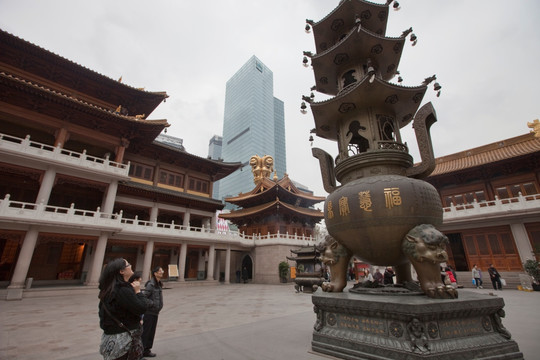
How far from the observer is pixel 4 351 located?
4.09 meters

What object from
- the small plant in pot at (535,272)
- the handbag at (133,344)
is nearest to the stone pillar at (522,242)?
the small plant in pot at (535,272)

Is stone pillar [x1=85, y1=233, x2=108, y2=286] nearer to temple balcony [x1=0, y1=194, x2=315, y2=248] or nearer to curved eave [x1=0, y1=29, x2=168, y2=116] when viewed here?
temple balcony [x1=0, y1=194, x2=315, y2=248]

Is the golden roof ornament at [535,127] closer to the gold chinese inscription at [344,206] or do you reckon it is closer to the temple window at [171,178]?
the gold chinese inscription at [344,206]

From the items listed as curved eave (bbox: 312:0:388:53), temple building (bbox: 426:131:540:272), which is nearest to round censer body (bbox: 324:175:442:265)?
curved eave (bbox: 312:0:388:53)

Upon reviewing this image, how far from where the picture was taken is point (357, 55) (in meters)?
6.08

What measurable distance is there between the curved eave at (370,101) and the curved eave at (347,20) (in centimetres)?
208

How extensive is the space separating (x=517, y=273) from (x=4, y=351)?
2098cm

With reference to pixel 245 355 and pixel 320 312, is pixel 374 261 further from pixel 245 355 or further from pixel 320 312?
pixel 245 355

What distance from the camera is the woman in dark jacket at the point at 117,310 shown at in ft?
7.69

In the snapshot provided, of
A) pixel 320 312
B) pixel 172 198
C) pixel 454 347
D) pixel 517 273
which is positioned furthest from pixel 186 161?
pixel 517 273

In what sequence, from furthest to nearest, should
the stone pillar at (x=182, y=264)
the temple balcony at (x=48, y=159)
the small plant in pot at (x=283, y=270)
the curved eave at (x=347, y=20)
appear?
the small plant in pot at (x=283, y=270), the stone pillar at (x=182, y=264), the temple balcony at (x=48, y=159), the curved eave at (x=347, y=20)

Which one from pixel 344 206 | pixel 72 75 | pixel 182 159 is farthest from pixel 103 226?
pixel 344 206

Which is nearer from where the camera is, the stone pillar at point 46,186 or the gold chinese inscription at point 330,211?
the gold chinese inscription at point 330,211

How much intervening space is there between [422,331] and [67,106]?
19.1 meters
